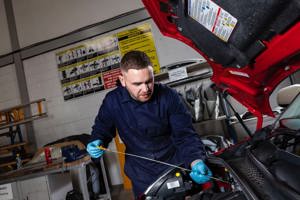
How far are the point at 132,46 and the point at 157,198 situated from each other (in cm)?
309

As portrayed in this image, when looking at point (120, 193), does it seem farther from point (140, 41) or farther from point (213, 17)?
point (213, 17)

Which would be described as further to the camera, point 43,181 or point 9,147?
point 9,147

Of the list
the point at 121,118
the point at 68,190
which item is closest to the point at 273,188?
the point at 121,118

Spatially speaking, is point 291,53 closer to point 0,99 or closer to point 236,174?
point 236,174

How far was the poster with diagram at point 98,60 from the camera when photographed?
3967 mm

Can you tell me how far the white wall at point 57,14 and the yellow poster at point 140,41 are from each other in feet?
1.08

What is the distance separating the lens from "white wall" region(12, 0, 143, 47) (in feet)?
13.5

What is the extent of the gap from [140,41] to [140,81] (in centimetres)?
260

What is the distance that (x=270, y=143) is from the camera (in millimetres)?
909

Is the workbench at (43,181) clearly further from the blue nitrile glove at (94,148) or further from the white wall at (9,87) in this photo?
the white wall at (9,87)

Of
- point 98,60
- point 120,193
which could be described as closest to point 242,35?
point 120,193

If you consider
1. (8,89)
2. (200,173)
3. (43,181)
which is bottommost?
(43,181)

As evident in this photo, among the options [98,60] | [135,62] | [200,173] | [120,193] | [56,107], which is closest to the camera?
[200,173]

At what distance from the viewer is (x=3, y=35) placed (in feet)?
15.4
